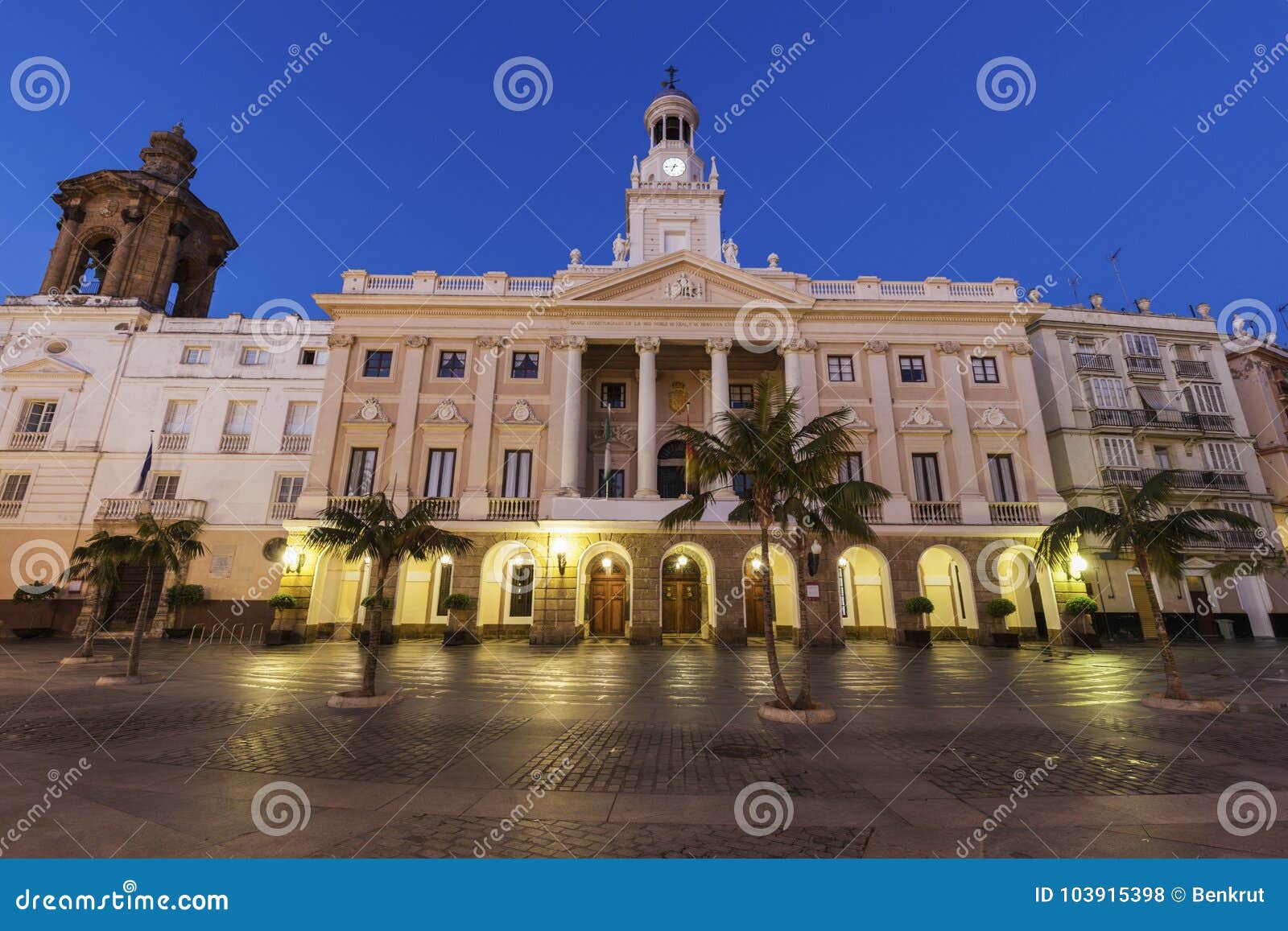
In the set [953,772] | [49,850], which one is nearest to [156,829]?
[49,850]

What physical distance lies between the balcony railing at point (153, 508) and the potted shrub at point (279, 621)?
28.6 feet

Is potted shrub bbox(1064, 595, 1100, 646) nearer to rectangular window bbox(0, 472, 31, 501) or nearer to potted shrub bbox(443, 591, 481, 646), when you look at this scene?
potted shrub bbox(443, 591, 481, 646)

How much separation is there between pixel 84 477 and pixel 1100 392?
51.0 meters

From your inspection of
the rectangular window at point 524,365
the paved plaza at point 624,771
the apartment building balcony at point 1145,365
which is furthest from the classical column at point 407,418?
the apartment building balcony at point 1145,365

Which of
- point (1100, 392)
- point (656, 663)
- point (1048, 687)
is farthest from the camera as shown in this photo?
point (1100, 392)

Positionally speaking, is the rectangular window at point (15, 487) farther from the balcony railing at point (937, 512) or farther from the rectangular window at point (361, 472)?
the balcony railing at point (937, 512)

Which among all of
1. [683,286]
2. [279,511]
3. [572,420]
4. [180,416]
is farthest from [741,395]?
[180,416]

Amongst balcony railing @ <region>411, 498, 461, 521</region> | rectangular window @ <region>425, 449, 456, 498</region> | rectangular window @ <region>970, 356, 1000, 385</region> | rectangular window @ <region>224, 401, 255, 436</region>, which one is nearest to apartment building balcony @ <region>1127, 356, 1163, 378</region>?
rectangular window @ <region>970, 356, 1000, 385</region>

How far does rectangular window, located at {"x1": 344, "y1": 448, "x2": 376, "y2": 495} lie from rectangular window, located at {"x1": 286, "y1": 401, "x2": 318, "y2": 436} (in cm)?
542

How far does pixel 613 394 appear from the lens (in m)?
27.5

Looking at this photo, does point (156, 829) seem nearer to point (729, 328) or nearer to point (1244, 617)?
point (729, 328)

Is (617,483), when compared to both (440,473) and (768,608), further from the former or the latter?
(768,608)

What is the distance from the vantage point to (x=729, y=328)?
25.3m

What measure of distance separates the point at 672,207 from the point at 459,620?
23.9 m
